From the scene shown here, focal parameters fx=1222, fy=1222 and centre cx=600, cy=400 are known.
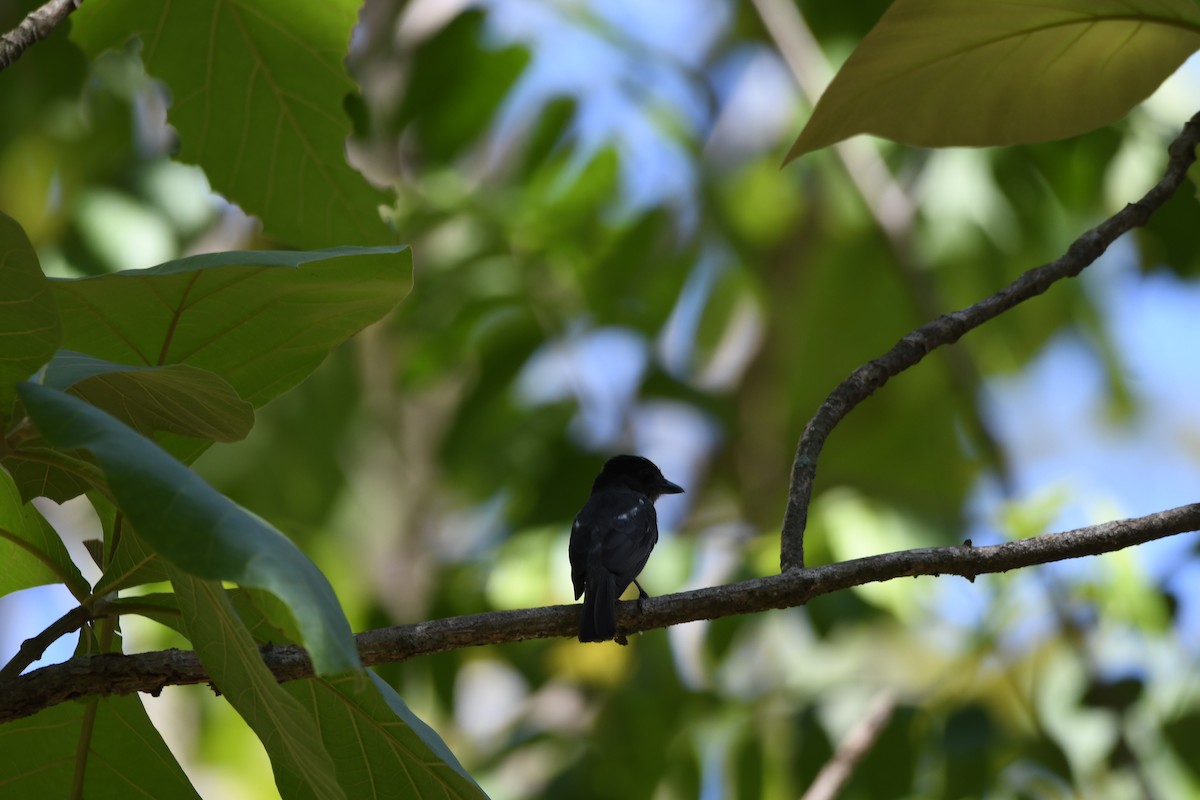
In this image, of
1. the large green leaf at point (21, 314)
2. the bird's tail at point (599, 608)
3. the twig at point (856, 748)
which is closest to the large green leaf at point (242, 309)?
the large green leaf at point (21, 314)

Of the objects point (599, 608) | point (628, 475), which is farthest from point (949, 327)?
point (628, 475)

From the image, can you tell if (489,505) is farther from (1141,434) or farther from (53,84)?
(1141,434)

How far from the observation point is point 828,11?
180 inches

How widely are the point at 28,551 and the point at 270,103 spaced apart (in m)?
1.01

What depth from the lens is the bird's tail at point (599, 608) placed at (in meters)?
1.88

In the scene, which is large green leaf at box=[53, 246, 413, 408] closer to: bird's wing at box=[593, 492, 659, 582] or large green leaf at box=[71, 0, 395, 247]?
large green leaf at box=[71, 0, 395, 247]

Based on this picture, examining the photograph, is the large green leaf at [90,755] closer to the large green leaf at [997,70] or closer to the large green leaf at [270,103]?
the large green leaf at [270,103]

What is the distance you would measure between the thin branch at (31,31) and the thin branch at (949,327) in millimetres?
1226

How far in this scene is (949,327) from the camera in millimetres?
1901

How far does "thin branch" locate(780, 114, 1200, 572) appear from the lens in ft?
5.87

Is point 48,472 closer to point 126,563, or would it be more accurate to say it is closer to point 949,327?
point 126,563

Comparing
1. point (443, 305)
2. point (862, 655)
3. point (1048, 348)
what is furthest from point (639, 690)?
point (862, 655)

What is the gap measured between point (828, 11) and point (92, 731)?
3789mm

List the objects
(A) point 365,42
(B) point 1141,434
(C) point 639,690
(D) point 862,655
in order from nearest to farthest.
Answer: (C) point 639,690 < (A) point 365,42 < (D) point 862,655 < (B) point 1141,434
